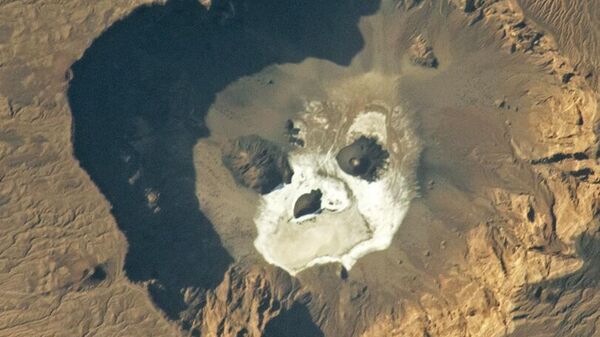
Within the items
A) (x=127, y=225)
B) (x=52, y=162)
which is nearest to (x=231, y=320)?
(x=127, y=225)

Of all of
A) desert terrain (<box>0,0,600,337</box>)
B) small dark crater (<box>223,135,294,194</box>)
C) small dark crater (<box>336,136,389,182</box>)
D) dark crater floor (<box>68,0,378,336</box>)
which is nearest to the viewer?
desert terrain (<box>0,0,600,337</box>)

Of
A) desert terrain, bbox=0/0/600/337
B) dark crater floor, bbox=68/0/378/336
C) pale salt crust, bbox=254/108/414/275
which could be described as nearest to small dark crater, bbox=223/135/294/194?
desert terrain, bbox=0/0/600/337

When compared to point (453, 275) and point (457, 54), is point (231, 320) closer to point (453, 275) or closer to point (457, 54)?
point (453, 275)

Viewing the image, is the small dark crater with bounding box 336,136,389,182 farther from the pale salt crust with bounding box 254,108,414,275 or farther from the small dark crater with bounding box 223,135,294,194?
the small dark crater with bounding box 223,135,294,194

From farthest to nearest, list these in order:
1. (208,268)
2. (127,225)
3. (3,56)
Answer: (208,268), (127,225), (3,56)

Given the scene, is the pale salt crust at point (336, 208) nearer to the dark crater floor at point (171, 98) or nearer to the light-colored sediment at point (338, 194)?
the light-colored sediment at point (338, 194)
